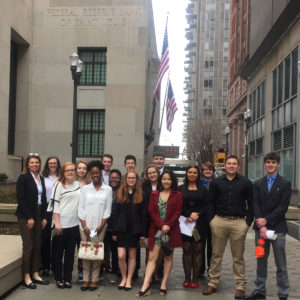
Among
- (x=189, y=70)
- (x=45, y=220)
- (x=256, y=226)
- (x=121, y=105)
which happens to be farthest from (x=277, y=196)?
(x=189, y=70)

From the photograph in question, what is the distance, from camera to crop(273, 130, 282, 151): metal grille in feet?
83.0

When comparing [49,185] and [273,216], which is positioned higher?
[49,185]

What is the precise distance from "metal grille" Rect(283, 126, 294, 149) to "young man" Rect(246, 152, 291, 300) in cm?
1710

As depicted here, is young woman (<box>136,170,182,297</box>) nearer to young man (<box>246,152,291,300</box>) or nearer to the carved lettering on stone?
young man (<box>246,152,291,300</box>)

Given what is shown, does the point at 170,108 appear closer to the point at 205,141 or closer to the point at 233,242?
the point at 233,242

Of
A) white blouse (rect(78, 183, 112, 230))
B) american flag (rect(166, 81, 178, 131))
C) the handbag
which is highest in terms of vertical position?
american flag (rect(166, 81, 178, 131))

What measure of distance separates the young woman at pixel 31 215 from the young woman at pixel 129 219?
4.17 feet

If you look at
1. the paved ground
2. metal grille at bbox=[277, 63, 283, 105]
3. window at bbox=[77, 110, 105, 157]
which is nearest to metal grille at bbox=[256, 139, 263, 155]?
metal grille at bbox=[277, 63, 283, 105]

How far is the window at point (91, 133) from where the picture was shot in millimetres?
22531

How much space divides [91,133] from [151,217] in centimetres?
1650

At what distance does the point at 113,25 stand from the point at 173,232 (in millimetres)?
17652

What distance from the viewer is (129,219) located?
21.6 ft

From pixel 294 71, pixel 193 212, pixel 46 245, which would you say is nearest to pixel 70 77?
pixel 294 71

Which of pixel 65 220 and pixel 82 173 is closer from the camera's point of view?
pixel 65 220
